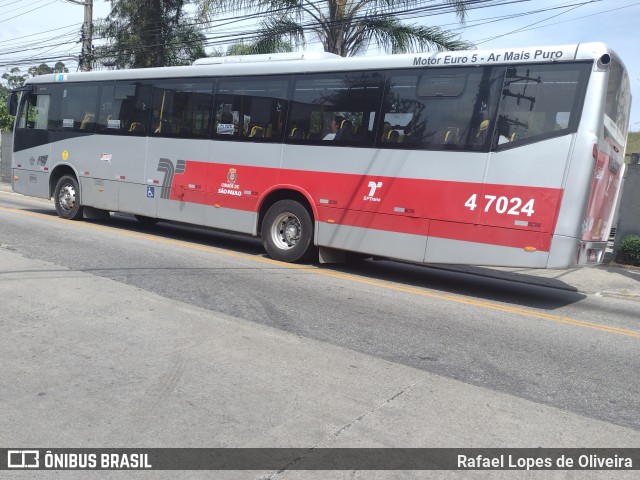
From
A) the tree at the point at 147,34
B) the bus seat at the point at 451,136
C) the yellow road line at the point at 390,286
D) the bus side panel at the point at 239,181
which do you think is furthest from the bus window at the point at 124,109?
the tree at the point at 147,34

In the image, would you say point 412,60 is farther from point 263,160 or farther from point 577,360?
point 577,360

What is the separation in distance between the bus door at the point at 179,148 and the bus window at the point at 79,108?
2.07 metres

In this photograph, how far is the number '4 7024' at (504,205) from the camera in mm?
8117

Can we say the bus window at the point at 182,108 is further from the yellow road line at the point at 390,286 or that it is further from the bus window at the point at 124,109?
the yellow road line at the point at 390,286

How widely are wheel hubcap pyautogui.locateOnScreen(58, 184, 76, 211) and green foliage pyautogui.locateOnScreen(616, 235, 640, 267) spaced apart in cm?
1250

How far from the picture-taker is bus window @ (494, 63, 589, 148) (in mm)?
7785

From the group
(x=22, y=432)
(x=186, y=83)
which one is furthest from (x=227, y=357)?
(x=186, y=83)

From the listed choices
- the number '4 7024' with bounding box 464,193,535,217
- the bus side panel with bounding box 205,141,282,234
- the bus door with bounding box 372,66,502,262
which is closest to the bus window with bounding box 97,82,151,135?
the bus side panel with bounding box 205,141,282,234

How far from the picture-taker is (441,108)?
349 inches

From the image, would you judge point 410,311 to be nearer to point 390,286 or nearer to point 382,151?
point 390,286

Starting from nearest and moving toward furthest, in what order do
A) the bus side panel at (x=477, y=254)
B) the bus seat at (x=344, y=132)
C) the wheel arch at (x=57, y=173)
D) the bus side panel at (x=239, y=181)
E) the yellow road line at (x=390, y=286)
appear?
the yellow road line at (x=390, y=286) < the bus side panel at (x=477, y=254) < the bus seat at (x=344, y=132) < the bus side panel at (x=239, y=181) < the wheel arch at (x=57, y=173)

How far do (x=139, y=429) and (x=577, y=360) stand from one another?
420 cm

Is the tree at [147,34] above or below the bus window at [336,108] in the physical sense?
above

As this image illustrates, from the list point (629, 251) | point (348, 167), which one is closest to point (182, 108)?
point (348, 167)
